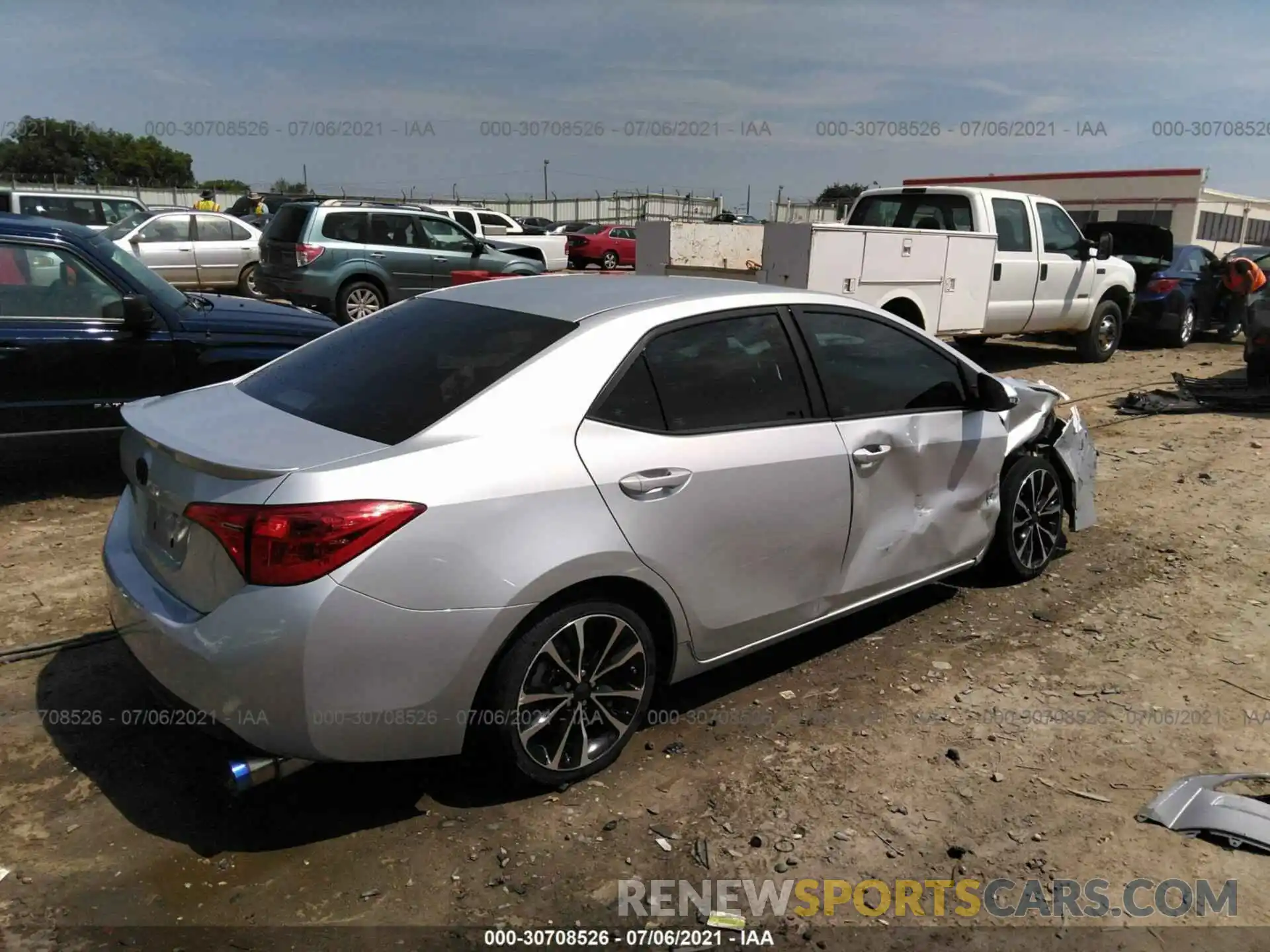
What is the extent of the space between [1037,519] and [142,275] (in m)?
5.71

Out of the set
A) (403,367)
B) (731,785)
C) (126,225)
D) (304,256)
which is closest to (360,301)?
(304,256)

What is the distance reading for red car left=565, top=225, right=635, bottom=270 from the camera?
27234 mm

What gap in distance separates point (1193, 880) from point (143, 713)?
11.9 feet

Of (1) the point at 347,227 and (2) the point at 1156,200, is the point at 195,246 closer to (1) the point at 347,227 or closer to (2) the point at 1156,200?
(1) the point at 347,227

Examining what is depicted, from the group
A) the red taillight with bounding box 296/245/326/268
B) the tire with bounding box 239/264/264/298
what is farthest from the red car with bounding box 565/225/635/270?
the red taillight with bounding box 296/245/326/268

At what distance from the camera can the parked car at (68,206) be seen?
55.5 ft

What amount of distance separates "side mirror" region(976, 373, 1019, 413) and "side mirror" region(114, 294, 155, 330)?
4913 mm

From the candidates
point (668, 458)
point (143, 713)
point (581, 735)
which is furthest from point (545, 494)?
point (143, 713)

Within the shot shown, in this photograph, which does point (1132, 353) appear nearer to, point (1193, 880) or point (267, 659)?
point (1193, 880)

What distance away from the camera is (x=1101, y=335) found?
12844mm

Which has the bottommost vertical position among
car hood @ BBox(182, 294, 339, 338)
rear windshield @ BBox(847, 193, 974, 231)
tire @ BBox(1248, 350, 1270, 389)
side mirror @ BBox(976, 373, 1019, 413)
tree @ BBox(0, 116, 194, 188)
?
tire @ BBox(1248, 350, 1270, 389)

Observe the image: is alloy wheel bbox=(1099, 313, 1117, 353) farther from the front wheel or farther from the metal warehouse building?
the metal warehouse building

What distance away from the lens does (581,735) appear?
10.5ft

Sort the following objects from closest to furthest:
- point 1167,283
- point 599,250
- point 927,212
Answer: point 927,212 < point 1167,283 < point 599,250
